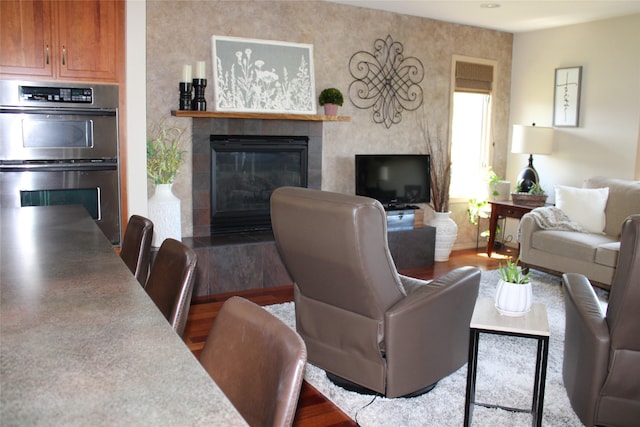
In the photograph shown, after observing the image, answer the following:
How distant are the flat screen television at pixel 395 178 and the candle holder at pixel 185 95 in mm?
1776

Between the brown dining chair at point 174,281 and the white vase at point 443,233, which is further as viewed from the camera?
the white vase at point 443,233

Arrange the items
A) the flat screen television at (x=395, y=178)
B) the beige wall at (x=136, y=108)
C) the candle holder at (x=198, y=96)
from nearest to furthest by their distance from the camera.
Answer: the beige wall at (x=136, y=108) < the candle holder at (x=198, y=96) < the flat screen television at (x=395, y=178)

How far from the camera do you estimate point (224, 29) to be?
5.15 meters

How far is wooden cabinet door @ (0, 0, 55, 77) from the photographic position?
3.88 metres

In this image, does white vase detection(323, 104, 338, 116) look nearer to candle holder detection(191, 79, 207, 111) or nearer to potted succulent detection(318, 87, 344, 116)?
potted succulent detection(318, 87, 344, 116)

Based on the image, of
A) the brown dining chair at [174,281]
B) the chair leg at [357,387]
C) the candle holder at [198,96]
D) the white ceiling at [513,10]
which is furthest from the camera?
the white ceiling at [513,10]

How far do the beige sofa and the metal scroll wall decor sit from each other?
1812 millimetres

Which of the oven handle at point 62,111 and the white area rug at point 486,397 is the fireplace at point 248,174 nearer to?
the oven handle at point 62,111

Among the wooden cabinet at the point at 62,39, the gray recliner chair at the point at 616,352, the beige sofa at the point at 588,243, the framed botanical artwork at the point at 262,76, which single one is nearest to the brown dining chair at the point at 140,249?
the gray recliner chair at the point at 616,352

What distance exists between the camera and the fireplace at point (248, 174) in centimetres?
525

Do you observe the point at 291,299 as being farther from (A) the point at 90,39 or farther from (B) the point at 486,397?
(A) the point at 90,39

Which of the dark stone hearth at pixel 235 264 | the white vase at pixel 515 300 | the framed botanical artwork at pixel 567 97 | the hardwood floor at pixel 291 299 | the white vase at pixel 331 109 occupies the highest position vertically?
the framed botanical artwork at pixel 567 97

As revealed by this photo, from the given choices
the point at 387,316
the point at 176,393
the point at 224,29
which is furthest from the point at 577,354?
the point at 224,29

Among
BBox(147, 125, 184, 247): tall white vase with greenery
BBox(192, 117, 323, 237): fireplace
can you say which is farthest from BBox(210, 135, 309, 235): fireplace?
BBox(147, 125, 184, 247): tall white vase with greenery
